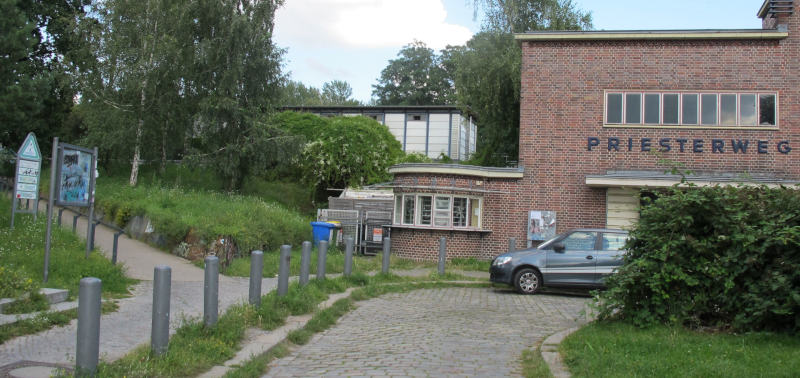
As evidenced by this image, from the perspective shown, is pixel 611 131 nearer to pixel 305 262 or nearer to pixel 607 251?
pixel 607 251

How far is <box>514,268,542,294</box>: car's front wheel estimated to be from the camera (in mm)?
14156

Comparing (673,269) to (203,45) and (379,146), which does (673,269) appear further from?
(379,146)

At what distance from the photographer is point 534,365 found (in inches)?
258

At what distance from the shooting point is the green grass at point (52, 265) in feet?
26.7

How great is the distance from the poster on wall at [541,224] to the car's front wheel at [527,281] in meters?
6.49

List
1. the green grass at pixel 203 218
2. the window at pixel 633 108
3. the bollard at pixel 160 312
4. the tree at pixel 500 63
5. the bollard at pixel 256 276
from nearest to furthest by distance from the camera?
the bollard at pixel 160 312 → the bollard at pixel 256 276 → the green grass at pixel 203 218 → the window at pixel 633 108 → the tree at pixel 500 63

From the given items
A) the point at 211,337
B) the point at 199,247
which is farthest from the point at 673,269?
the point at 199,247

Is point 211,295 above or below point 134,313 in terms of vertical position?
above

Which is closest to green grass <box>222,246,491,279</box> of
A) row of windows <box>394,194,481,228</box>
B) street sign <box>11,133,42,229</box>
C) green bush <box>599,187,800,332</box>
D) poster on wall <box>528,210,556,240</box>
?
row of windows <box>394,194,481,228</box>

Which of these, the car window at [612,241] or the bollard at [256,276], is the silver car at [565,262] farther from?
the bollard at [256,276]

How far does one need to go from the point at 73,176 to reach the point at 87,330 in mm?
6423

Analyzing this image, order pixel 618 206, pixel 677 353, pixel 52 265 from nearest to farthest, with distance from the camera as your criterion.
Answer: pixel 677 353, pixel 52 265, pixel 618 206

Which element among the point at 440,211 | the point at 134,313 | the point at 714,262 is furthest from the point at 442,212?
the point at 714,262

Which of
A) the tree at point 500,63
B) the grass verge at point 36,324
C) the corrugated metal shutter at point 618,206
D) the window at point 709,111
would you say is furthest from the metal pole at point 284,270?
the tree at point 500,63
